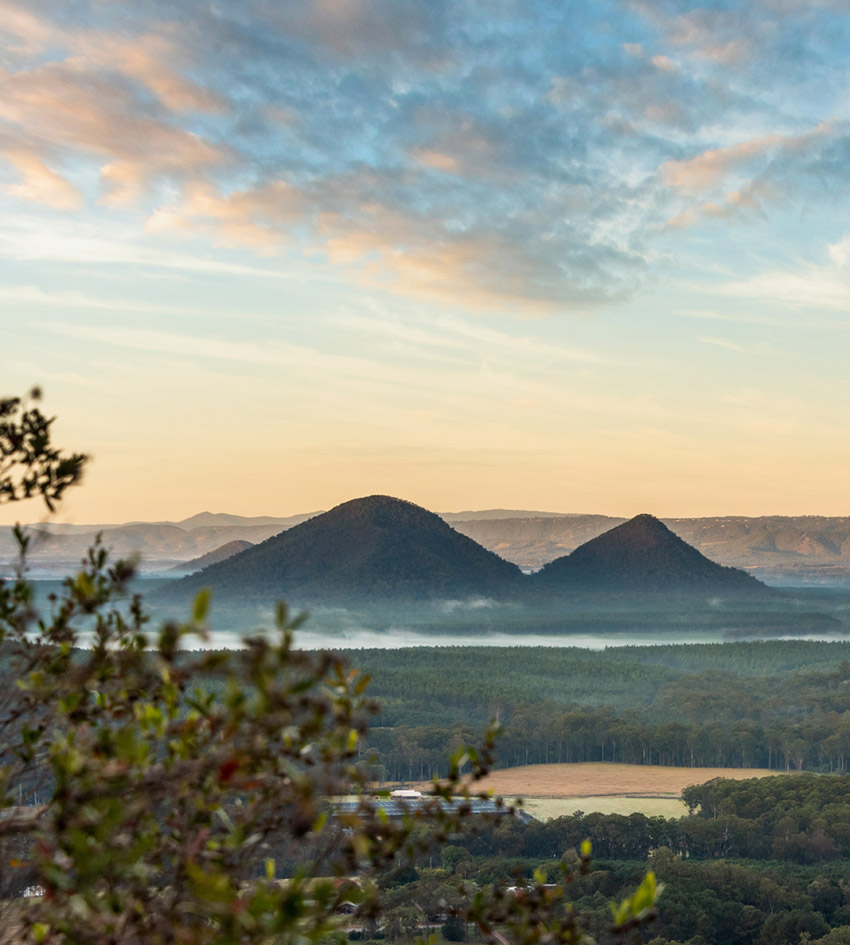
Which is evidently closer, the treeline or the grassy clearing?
the treeline

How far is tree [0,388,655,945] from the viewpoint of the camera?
4.25 m

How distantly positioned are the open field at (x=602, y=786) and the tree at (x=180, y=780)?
74537 mm

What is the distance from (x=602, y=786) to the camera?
323 ft

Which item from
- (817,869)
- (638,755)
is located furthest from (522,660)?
(817,869)

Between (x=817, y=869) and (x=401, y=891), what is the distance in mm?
26226

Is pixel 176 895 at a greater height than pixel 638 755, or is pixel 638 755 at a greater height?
pixel 176 895

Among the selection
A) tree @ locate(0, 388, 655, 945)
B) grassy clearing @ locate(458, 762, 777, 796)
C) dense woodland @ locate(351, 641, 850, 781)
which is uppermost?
tree @ locate(0, 388, 655, 945)

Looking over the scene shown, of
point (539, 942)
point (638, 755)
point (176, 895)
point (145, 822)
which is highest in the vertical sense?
point (145, 822)

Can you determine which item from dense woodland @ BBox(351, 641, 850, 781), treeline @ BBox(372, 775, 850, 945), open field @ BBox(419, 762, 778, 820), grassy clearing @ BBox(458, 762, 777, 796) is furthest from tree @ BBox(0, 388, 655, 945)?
grassy clearing @ BBox(458, 762, 777, 796)

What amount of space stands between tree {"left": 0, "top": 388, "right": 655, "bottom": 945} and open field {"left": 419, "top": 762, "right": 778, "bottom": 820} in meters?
74.5

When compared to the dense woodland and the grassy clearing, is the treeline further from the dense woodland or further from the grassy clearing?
the dense woodland

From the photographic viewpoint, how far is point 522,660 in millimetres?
174625

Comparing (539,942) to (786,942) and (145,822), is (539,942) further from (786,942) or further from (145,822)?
(786,942)

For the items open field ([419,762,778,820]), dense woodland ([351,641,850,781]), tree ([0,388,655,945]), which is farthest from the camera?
dense woodland ([351,641,850,781])
